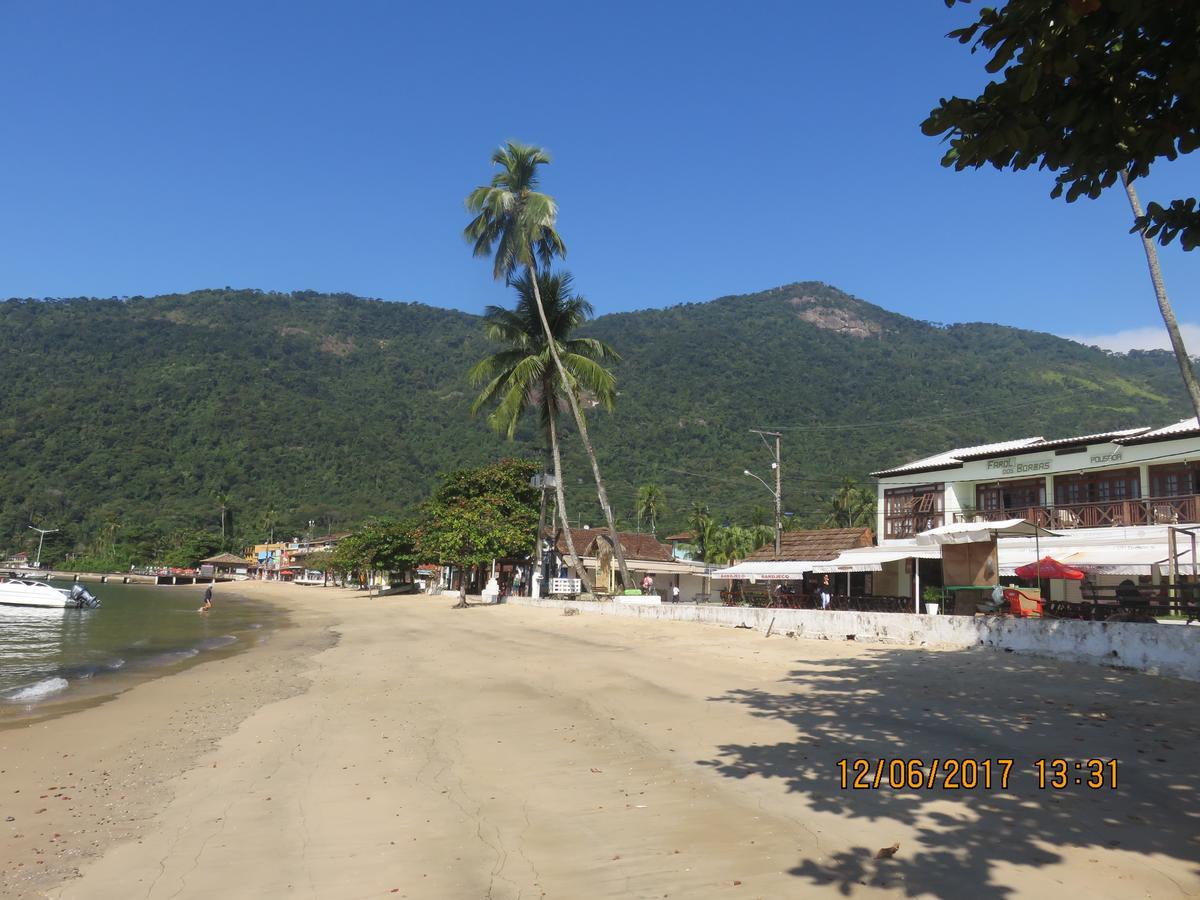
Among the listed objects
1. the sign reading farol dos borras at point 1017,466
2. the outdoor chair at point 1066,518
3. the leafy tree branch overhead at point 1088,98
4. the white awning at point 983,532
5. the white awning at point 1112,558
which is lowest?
the white awning at point 1112,558

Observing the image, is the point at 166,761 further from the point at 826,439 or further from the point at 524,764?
the point at 826,439

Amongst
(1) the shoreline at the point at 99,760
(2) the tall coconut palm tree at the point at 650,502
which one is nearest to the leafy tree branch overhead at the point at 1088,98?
(1) the shoreline at the point at 99,760

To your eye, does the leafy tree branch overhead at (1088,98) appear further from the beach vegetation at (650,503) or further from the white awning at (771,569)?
the beach vegetation at (650,503)

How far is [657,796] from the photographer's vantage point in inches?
231

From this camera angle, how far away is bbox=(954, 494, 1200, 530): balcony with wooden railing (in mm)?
23188

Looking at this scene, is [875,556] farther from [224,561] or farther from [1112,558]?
[224,561]

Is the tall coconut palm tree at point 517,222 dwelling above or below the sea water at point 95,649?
above

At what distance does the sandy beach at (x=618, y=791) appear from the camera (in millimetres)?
4449

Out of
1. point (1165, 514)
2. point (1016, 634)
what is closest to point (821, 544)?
point (1165, 514)

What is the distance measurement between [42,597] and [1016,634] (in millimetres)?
49169

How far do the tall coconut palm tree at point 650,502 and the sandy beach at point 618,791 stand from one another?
77.5 metres

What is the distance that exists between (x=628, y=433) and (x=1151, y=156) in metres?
111

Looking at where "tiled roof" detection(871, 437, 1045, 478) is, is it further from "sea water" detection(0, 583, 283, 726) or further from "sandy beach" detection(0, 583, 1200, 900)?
"sea water" detection(0, 583, 283, 726)

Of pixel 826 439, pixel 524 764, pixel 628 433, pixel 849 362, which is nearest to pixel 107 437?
pixel 628 433
